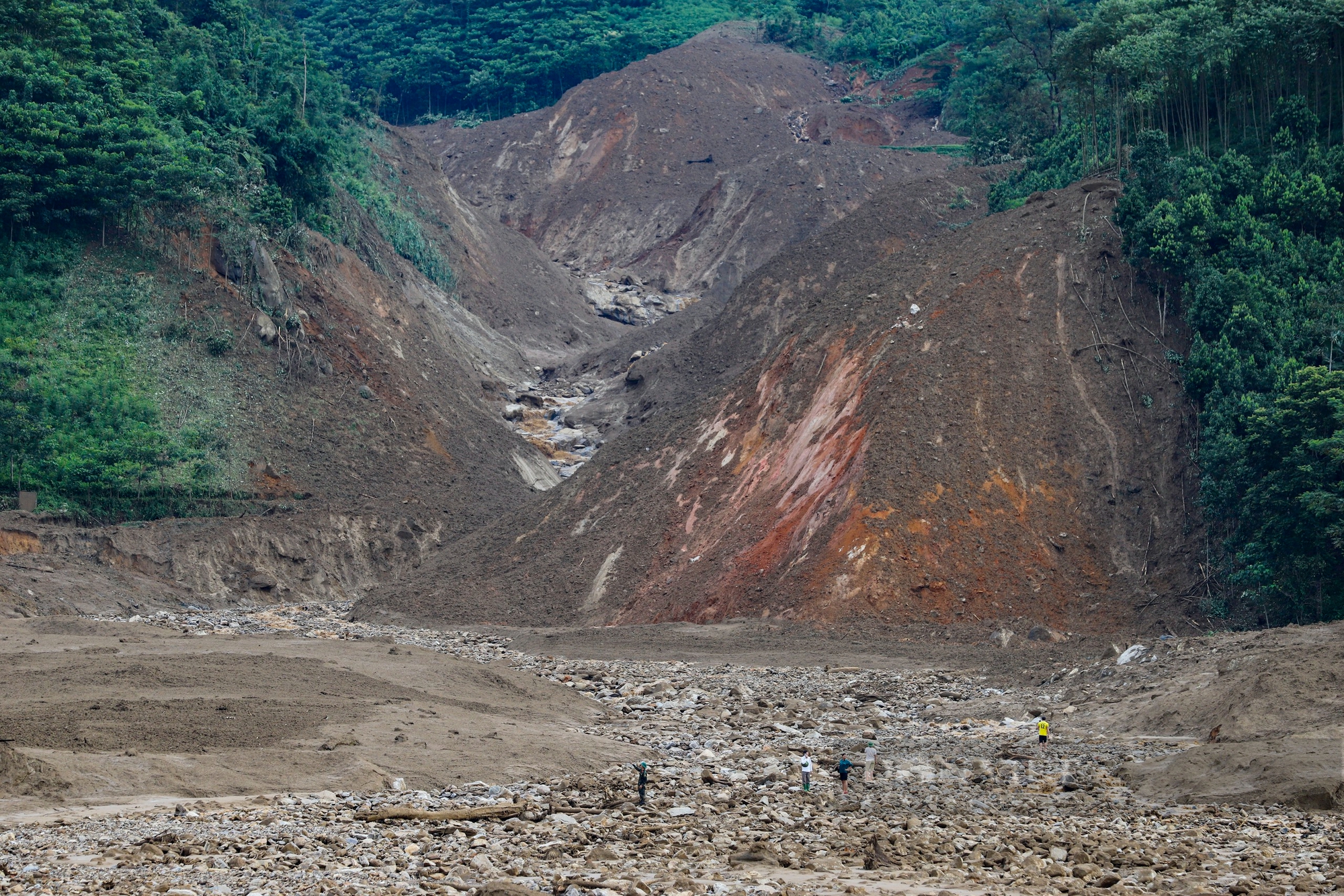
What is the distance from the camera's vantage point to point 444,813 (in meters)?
13.0

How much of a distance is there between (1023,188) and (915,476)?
2390cm

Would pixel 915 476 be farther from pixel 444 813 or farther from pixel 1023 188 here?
pixel 1023 188

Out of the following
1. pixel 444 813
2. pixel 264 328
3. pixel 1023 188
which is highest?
pixel 1023 188

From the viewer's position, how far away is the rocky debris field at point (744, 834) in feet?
34.4

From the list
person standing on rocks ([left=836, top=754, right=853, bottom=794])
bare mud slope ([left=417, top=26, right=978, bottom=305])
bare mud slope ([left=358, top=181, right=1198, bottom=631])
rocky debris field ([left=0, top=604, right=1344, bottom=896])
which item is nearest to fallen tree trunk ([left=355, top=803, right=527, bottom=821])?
rocky debris field ([left=0, top=604, right=1344, bottom=896])

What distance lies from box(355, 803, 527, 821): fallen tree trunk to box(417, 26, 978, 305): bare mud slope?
63168 mm

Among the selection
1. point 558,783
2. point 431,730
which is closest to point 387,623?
point 431,730

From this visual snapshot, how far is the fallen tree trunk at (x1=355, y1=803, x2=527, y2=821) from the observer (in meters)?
12.9

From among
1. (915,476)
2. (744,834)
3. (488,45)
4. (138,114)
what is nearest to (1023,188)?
(915,476)

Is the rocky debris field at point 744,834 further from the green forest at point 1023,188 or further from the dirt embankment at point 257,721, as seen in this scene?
the green forest at point 1023,188

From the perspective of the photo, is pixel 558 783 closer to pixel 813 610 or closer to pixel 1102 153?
pixel 813 610

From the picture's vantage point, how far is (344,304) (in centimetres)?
5234

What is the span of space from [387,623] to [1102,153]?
32115mm

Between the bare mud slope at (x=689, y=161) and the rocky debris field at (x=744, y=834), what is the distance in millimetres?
60604
